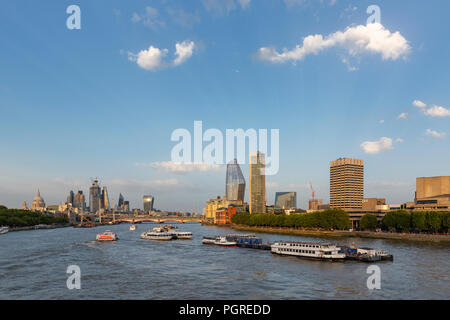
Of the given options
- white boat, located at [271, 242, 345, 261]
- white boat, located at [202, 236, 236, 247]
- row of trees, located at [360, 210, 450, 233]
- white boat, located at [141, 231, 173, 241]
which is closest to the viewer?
white boat, located at [271, 242, 345, 261]

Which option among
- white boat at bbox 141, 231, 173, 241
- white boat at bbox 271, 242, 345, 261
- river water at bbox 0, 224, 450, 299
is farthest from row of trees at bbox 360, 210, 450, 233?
white boat at bbox 141, 231, 173, 241

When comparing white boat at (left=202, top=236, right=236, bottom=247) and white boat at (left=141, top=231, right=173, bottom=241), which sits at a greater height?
white boat at (left=202, top=236, right=236, bottom=247)

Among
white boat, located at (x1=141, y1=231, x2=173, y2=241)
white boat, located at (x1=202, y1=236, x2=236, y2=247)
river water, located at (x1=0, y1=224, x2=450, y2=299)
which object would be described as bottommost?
white boat, located at (x1=141, y1=231, x2=173, y2=241)

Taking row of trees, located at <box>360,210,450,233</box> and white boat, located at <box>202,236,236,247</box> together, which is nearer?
white boat, located at <box>202,236,236,247</box>

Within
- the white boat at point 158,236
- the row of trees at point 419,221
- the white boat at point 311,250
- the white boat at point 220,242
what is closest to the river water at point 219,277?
the white boat at point 311,250

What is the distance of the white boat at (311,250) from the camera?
84.9 meters

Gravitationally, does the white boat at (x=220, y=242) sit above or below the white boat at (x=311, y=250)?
below

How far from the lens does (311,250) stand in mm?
88938

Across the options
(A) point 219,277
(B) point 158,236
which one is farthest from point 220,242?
(A) point 219,277

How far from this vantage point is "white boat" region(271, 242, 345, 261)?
84.9 meters

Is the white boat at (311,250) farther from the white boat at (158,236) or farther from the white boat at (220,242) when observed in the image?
the white boat at (158,236)

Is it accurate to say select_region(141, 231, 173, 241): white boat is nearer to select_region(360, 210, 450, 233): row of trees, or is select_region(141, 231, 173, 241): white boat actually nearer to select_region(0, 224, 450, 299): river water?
select_region(0, 224, 450, 299): river water

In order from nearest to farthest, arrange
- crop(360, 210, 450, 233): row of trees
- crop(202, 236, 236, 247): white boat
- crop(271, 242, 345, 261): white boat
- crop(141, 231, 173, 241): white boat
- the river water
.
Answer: the river water → crop(271, 242, 345, 261): white boat → crop(202, 236, 236, 247): white boat → crop(360, 210, 450, 233): row of trees → crop(141, 231, 173, 241): white boat
